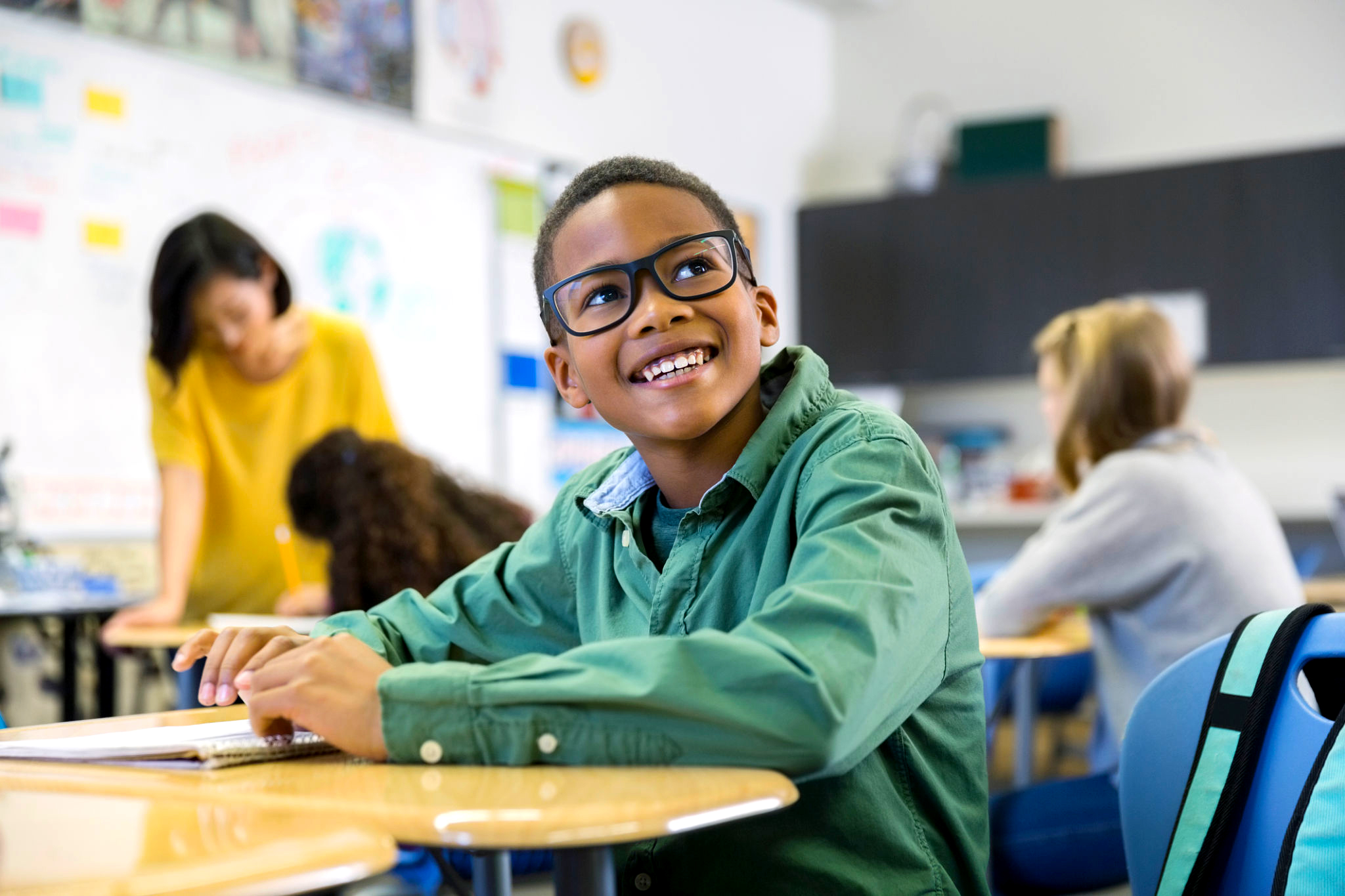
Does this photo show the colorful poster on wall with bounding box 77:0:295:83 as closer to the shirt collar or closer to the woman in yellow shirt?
the woman in yellow shirt

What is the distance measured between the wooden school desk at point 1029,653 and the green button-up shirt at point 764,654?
608mm

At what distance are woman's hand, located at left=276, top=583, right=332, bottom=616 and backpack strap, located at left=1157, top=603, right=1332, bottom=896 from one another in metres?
1.82

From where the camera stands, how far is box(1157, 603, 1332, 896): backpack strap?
3.58ft

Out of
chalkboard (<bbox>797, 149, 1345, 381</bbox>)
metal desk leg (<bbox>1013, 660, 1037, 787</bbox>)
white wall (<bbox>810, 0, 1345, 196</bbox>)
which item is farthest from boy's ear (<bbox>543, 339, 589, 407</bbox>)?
white wall (<bbox>810, 0, 1345, 196</bbox>)

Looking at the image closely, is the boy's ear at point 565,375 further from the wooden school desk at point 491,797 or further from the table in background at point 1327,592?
the table in background at point 1327,592

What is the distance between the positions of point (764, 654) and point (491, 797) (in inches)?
7.3

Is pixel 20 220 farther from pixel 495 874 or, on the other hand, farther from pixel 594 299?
pixel 495 874

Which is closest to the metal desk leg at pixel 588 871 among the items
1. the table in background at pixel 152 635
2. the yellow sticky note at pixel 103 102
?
the table in background at pixel 152 635

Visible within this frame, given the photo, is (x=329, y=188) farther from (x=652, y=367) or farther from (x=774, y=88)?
(x=652, y=367)

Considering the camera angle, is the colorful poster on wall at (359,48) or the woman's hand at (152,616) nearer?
the woman's hand at (152,616)

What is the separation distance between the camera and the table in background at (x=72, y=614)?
10.1 ft

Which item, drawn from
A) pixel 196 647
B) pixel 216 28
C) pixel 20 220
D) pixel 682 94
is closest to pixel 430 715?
pixel 196 647

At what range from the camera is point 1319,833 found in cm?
98

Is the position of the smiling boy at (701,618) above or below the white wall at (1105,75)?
below
